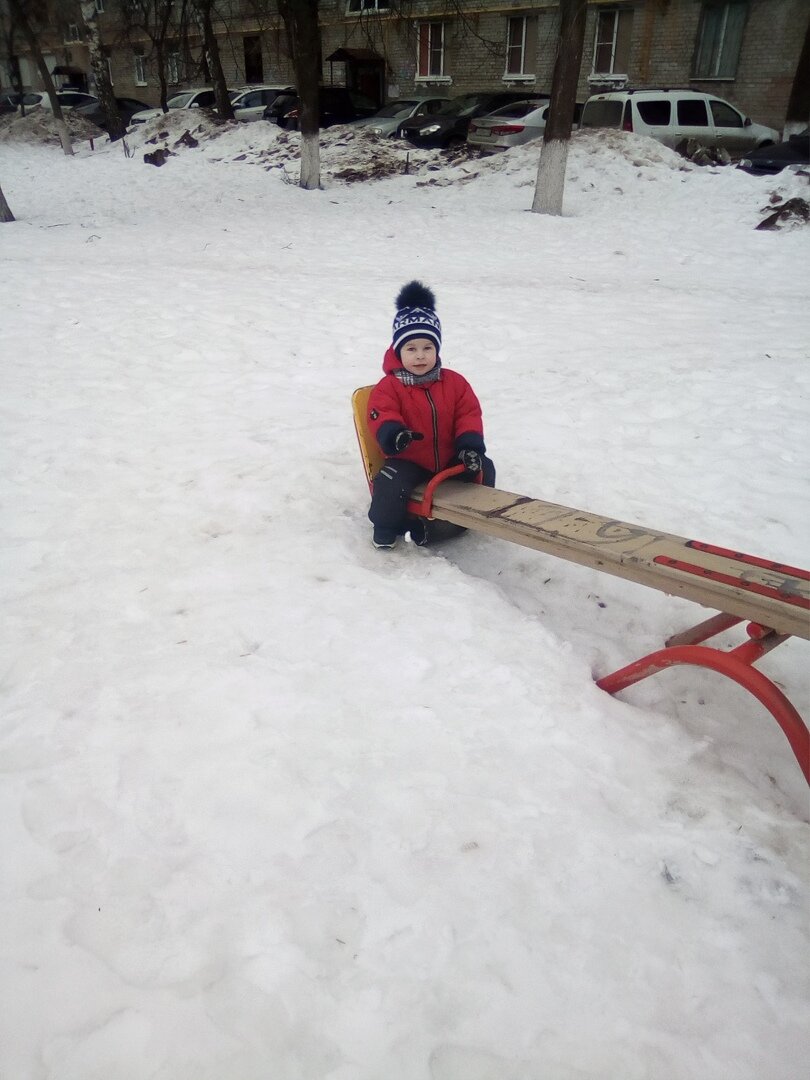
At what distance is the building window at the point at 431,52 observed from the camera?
24.2 m

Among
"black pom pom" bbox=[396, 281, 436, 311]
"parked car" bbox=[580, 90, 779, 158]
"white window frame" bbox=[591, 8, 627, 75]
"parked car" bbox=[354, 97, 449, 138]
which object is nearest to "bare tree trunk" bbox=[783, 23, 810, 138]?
"parked car" bbox=[580, 90, 779, 158]

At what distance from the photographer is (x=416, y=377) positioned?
3.34m

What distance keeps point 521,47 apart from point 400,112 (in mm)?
7385

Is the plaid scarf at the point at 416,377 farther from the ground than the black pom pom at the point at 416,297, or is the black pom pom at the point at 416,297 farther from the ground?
the black pom pom at the point at 416,297

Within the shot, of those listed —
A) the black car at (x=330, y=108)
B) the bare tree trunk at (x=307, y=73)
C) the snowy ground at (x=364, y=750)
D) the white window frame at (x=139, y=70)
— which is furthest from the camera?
the white window frame at (x=139, y=70)

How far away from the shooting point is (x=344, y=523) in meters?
3.67

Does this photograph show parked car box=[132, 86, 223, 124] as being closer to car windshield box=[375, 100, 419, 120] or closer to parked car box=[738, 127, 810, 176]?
car windshield box=[375, 100, 419, 120]

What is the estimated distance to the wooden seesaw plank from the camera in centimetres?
220

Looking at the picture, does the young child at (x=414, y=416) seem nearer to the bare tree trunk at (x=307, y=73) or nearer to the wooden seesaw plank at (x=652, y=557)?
the wooden seesaw plank at (x=652, y=557)

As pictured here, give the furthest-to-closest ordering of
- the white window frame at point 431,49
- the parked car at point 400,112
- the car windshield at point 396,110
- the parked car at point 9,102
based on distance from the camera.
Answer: the parked car at point 9,102
the white window frame at point 431,49
the car windshield at point 396,110
the parked car at point 400,112

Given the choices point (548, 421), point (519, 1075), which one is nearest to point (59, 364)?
point (548, 421)

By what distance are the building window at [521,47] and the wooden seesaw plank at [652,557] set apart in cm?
2459

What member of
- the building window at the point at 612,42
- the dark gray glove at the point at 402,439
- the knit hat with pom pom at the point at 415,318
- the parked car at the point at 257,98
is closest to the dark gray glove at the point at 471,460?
the dark gray glove at the point at 402,439

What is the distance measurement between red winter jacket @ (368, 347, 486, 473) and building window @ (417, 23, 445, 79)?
25221 mm
